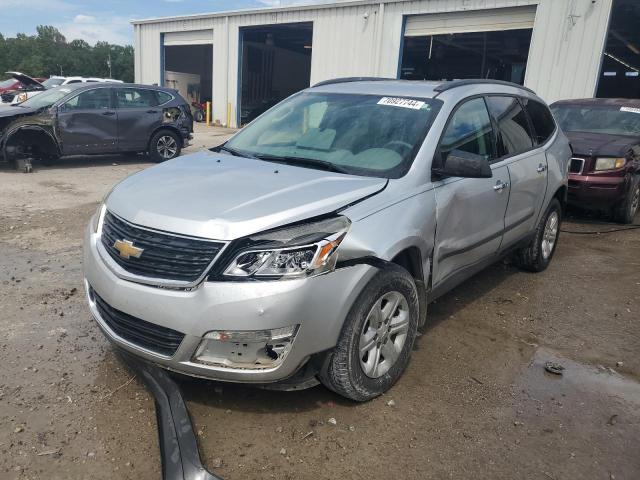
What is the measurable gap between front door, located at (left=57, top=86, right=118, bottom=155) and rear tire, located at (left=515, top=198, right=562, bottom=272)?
8464 mm

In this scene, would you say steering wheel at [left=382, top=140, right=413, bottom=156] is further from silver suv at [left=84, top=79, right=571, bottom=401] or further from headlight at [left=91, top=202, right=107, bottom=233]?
headlight at [left=91, top=202, right=107, bottom=233]

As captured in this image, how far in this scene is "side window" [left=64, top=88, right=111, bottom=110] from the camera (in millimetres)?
10262

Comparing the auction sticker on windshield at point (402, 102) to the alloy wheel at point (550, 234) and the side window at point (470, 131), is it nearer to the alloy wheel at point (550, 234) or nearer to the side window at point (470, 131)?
the side window at point (470, 131)

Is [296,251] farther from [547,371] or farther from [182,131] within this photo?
[182,131]

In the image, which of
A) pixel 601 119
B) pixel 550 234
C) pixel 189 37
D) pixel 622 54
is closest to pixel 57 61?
pixel 189 37

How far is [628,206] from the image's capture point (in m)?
7.57

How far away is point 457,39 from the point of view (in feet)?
69.7

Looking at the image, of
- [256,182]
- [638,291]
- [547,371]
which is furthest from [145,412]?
[638,291]

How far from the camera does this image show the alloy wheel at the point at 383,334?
9.64 ft

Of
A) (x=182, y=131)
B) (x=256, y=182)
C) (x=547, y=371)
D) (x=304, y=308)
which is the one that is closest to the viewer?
(x=304, y=308)

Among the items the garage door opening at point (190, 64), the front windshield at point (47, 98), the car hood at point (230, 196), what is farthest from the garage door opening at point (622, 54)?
the garage door opening at point (190, 64)

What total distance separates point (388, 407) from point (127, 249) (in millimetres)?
1638

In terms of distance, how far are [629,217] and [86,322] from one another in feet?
23.6

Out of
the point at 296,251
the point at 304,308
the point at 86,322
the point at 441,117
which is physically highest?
the point at 441,117
